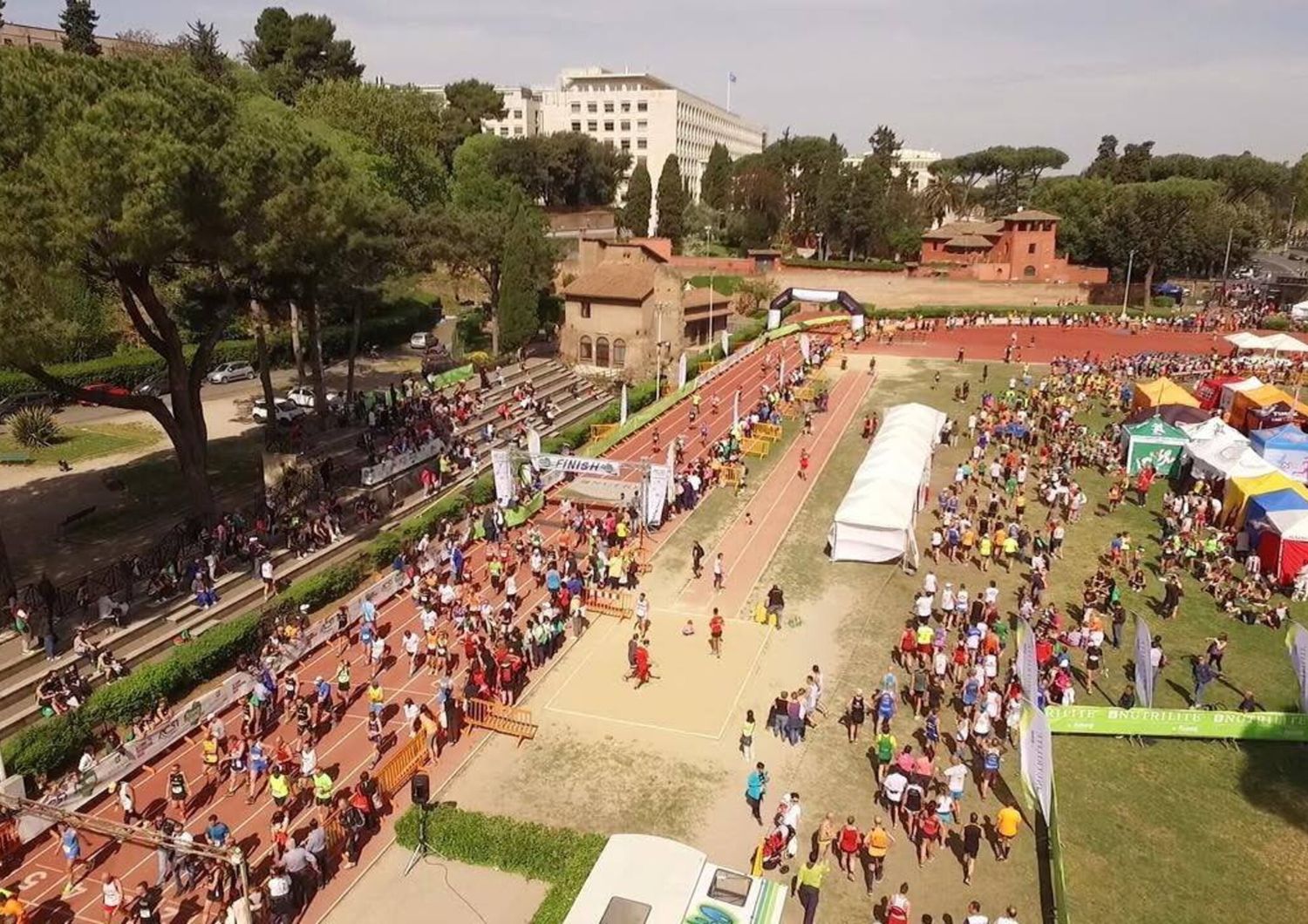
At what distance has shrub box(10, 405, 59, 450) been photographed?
32.2 m

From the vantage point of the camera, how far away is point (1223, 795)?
1586cm

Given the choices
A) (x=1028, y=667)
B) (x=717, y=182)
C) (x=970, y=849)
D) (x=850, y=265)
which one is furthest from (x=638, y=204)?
(x=970, y=849)

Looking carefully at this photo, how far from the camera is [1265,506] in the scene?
24922mm

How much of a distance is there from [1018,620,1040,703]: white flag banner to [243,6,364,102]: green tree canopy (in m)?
75.8

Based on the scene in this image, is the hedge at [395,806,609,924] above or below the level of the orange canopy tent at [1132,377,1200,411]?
below

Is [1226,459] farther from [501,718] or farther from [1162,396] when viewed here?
[501,718]

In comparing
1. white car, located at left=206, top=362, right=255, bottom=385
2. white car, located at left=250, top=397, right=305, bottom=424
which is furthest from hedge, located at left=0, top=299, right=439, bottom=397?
white car, located at left=250, top=397, right=305, bottom=424

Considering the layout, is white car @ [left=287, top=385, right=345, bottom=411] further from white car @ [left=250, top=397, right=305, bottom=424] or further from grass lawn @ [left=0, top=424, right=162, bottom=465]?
grass lawn @ [left=0, top=424, right=162, bottom=465]

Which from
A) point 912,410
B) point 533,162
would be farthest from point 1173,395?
point 533,162

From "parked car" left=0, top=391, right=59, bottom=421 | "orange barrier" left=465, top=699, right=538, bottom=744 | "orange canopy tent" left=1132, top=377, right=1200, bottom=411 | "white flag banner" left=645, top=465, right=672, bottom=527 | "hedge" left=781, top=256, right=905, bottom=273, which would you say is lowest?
"orange barrier" left=465, top=699, right=538, bottom=744

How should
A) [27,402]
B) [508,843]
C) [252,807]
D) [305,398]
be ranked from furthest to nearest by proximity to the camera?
[305,398]
[27,402]
[252,807]
[508,843]

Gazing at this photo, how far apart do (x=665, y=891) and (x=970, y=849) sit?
5.53 m

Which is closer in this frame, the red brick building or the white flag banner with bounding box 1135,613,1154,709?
the white flag banner with bounding box 1135,613,1154,709

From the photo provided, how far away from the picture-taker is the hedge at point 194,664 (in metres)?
16.0
